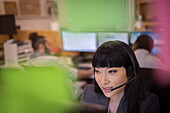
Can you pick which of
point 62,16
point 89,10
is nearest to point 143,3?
point 89,10

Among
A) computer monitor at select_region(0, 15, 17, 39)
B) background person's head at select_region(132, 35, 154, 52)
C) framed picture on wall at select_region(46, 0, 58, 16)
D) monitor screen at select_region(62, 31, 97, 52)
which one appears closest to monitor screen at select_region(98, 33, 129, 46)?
monitor screen at select_region(62, 31, 97, 52)

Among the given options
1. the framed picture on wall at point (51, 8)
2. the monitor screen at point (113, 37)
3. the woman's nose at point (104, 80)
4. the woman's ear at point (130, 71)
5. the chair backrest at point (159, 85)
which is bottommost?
the chair backrest at point (159, 85)

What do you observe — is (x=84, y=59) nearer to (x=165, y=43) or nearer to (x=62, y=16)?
(x=165, y=43)

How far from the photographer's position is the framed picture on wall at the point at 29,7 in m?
4.72

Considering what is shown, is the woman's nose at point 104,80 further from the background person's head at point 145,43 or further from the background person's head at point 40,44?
the background person's head at point 40,44

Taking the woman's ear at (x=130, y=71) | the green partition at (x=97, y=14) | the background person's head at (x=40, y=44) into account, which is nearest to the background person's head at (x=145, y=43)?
the woman's ear at (x=130, y=71)

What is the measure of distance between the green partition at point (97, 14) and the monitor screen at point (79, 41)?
1004 mm

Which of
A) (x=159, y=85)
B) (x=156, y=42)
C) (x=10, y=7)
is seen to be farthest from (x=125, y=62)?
(x=10, y=7)

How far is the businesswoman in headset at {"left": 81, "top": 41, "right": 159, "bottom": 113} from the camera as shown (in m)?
0.89

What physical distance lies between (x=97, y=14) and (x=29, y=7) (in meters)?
1.74

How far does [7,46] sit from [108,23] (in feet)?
7.08

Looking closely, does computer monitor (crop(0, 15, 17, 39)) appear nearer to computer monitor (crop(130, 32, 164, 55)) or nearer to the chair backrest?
computer monitor (crop(130, 32, 164, 55))

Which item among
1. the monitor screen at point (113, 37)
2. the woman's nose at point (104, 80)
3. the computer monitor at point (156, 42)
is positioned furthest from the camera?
the monitor screen at point (113, 37)

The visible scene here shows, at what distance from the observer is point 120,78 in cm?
89
